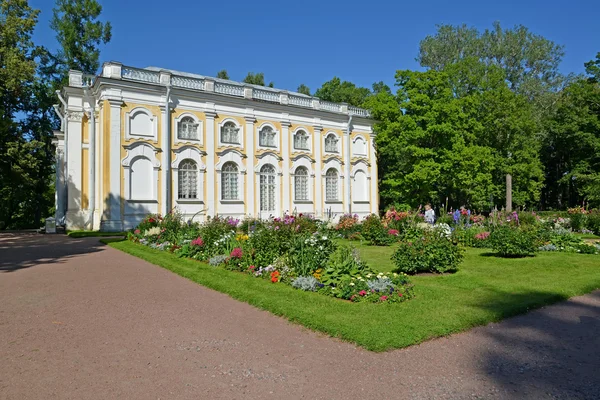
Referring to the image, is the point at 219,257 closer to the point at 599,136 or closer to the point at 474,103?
the point at 474,103

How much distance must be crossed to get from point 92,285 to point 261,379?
18.2 ft

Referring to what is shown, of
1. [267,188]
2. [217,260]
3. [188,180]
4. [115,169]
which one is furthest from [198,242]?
[267,188]

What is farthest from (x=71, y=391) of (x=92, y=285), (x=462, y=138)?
(x=462, y=138)

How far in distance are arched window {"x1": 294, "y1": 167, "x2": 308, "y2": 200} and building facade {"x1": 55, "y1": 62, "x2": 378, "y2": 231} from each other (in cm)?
7


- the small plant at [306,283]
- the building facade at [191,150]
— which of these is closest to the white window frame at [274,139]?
the building facade at [191,150]

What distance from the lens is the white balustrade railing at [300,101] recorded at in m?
28.4

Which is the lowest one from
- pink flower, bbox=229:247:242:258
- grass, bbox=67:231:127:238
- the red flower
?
the red flower

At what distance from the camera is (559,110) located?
1340 inches

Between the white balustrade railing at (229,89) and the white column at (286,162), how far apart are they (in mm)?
3338

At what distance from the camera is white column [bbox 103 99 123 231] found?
2127 centimetres

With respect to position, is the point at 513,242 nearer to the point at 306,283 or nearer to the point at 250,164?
the point at 306,283

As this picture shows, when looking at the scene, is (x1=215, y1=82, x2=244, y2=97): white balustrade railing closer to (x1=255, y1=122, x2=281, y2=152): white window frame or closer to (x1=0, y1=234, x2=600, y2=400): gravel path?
(x1=255, y1=122, x2=281, y2=152): white window frame

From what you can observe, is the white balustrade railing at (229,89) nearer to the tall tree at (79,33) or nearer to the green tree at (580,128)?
the tall tree at (79,33)

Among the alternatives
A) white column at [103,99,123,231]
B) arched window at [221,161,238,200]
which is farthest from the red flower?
arched window at [221,161,238,200]
